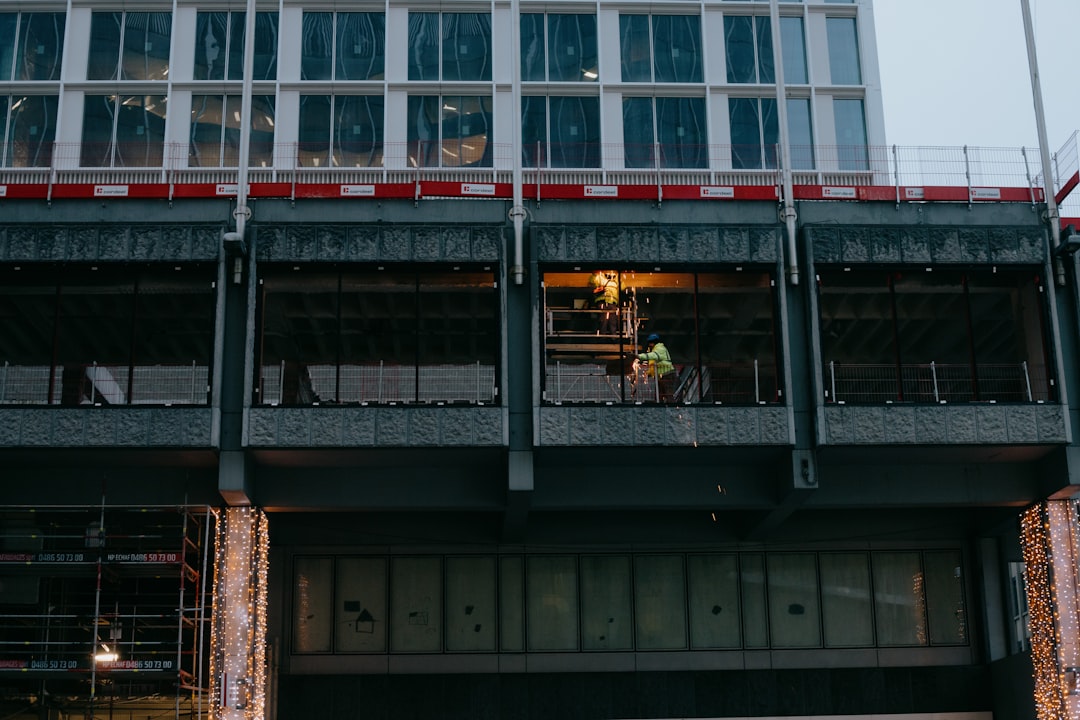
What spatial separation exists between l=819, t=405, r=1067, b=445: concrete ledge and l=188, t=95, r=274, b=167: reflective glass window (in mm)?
23498

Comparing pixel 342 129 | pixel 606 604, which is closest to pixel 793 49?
pixel 342 129

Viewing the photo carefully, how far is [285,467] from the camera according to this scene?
108ft

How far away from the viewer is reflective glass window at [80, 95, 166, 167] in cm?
4722

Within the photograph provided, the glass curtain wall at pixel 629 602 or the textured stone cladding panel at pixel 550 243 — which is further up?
the textured stone cladding panel at pixel 550 243

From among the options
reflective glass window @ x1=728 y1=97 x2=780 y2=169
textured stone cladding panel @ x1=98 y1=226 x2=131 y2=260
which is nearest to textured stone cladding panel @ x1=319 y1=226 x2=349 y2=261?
textured stone cladding panel @ x1=98 y1=226 x2=131 y2=260

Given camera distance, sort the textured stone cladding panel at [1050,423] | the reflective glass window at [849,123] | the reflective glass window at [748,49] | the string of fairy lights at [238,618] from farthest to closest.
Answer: the reflective glass window at [748,49] < the reflective glass window at [849,123] < the textured stone cladding panel at [1050,423] < the string of fairy lights at [238,618]

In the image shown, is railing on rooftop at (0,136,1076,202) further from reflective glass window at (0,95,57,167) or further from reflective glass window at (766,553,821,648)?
reflective glass window at (766,553,821,648)

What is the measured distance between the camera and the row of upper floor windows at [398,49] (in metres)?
48.5

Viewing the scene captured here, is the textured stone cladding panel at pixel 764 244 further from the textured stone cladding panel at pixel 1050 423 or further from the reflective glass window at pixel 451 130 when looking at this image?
the reflective glass window at pixel 451 130

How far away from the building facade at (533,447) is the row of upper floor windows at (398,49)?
12.7 meters

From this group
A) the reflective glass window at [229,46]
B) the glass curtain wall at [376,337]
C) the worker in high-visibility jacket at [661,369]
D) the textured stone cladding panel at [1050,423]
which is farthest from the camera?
the reflective glass window at [229,46]

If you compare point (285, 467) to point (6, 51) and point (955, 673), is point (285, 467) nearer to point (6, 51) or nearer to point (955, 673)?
point (955, 673)

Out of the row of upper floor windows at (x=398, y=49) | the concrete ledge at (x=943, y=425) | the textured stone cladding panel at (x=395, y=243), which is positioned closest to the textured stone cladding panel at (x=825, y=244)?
the concrete ledge at (x=943, y=425)

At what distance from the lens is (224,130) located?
157 feet
